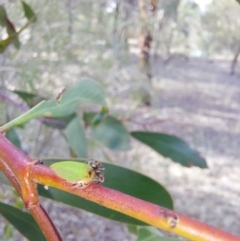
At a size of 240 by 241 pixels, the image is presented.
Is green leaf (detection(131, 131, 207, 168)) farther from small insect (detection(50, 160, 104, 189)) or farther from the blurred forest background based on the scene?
small insect (detection(50, 160, 104, 189))

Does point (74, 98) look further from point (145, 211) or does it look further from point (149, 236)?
point (145, 211)

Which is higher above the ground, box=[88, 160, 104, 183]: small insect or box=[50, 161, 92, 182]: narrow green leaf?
box=[50, 161, 92, 182]: narrow green leaf

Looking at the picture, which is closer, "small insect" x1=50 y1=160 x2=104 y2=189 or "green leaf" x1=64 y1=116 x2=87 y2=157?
"small insect" x1=50 y1=160 x2=104 y2=189

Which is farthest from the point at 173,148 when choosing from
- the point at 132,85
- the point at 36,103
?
the point at 132,85

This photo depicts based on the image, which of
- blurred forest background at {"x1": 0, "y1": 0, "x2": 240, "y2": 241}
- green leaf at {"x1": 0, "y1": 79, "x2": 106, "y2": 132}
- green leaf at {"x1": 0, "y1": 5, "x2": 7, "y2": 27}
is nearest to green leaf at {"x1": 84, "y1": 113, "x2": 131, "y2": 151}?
blurred forest background at {"x1": 0, "y1": 0, "x2": 240, "y2": 241}

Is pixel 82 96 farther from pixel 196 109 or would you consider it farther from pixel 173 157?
pixel 196 109

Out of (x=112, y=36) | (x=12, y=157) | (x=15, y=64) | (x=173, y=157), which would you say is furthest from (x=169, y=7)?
(x=12, y=157)
